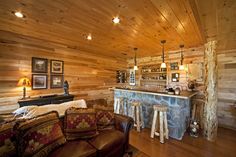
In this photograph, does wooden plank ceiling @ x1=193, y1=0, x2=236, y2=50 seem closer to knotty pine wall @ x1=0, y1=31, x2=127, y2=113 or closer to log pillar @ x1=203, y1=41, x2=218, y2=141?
log pillar @ x1=203, y1=41, x2=218, y2=141

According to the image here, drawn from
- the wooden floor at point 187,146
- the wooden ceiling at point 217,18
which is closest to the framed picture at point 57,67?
the wooden floor at point 187,146

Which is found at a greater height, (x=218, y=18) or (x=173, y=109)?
(x=218, y=18)

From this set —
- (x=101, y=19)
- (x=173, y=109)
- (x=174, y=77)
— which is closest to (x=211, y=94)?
(x=173, y=109)

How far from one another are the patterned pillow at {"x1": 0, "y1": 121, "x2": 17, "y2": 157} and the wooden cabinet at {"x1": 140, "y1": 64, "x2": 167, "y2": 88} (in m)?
4.74

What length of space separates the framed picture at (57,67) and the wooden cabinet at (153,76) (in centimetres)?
351

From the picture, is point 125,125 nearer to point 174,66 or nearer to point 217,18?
point 217,18

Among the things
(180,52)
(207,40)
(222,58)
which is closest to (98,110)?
(207,40)

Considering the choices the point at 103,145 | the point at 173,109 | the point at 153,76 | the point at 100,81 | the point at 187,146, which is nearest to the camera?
the point at 103,145

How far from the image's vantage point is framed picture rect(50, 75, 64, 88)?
378 cm

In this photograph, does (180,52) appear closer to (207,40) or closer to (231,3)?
(207,40)

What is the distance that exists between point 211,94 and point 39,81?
4659 millimetres

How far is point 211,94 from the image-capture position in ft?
9.37

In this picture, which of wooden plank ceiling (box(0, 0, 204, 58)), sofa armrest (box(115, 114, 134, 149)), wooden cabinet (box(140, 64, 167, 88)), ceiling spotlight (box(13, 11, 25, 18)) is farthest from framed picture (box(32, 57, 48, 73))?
wooden cabinet (box(140, 64, 167, 88))

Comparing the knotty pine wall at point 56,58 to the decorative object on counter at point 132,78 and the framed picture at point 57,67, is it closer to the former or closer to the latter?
the framed picture at point 57,67
